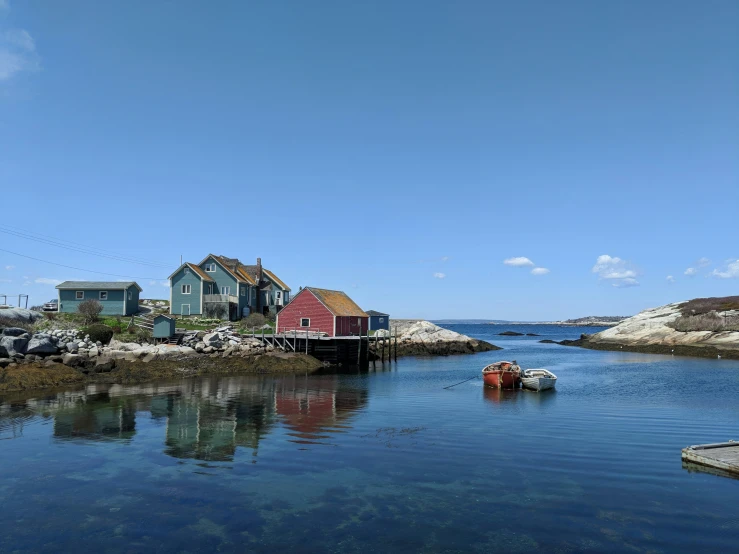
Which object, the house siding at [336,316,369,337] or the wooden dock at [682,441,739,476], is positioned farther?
the house siding at [336,316,369,337]

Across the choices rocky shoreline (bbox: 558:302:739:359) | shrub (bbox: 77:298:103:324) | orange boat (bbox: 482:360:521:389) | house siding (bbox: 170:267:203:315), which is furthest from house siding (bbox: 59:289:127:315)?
rocky shoreline (bbox: 558:302:739:359)

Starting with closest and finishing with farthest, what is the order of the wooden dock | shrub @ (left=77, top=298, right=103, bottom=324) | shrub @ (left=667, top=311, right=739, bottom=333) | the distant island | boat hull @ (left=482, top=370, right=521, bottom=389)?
the wooden dock, boat hull @ (left=482, top=370, right=521, bottom=389), shrub @ (left=77, top=298, right=103, bottom=324), the distant island, shrub @ (left=667, top=311, right=739, bottom=333)

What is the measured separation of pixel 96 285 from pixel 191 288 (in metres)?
10.8

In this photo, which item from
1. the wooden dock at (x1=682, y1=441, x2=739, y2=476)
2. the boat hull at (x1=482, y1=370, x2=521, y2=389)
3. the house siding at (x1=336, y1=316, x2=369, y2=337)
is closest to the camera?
the wooden dock at (x1=682, y1=441, x2=739, y2=476)

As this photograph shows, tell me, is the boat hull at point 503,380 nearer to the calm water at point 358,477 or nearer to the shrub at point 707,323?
the calm water at point 358,477

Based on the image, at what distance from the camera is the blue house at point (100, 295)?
6234cm

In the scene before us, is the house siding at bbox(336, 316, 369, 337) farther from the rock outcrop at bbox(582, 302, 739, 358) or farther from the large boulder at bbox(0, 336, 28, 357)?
the rock outcrop at bbox(582, 302, 739, 358)

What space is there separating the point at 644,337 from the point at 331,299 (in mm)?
56212

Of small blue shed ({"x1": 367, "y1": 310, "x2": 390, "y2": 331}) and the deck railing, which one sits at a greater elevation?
the deck railing

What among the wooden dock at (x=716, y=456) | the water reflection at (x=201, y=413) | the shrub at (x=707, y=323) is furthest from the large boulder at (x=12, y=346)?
the shrub at (x=707, y=323)

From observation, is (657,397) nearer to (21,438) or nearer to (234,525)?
(234,525)

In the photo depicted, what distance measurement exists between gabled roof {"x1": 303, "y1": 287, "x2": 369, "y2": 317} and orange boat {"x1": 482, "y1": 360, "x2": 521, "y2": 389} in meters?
23.0

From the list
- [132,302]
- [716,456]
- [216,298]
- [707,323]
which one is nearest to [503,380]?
[716,456]

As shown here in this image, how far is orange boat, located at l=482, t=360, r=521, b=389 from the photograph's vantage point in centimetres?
3797
